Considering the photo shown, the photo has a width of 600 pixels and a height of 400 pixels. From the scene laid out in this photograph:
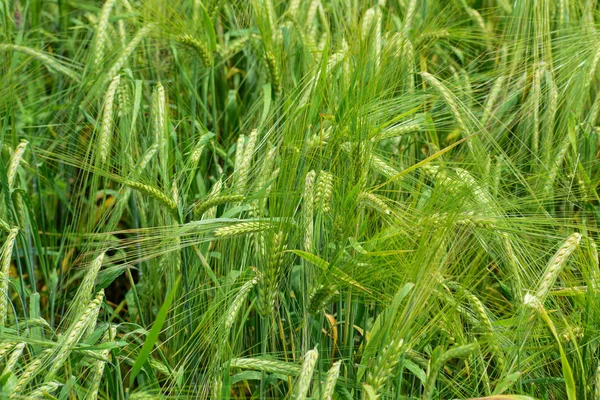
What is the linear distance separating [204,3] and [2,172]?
0.84 meters

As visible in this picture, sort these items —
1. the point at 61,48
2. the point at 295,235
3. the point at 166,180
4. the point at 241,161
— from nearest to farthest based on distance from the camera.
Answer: the point at 295,235, the point at 166,180, the point at 241,161, the point at 61,48

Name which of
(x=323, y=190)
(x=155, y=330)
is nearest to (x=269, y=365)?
(x=155, y=330)

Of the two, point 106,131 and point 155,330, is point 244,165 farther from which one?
point 155,330

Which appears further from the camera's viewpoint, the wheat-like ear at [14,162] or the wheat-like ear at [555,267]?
the wheat-like ear at [14,162]

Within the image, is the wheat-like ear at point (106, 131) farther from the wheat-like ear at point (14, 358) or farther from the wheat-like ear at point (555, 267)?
the wheat-like ear at point (555, 267)

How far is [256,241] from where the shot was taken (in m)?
1.62

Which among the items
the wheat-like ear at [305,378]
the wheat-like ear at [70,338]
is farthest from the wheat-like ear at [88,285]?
the wheat-like ear at [305,378]

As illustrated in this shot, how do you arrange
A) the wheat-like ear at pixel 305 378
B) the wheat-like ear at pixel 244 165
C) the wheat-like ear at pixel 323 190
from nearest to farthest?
1. the wheat-like ear at pixel 305 378
2. the wheat-like ear at pixel 323 190
3. the wheat-like ear at pixel 244 165

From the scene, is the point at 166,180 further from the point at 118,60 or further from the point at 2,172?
the point at 118,60

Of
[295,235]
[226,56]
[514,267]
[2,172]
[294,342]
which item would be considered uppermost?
[226,56]

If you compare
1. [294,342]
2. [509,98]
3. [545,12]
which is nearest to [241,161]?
[294,342]

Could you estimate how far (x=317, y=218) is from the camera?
1.57 m

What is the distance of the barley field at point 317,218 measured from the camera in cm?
148

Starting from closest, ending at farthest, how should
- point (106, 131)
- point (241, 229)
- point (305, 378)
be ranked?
point (305, 378), point (241, 229), point (106, 131)
